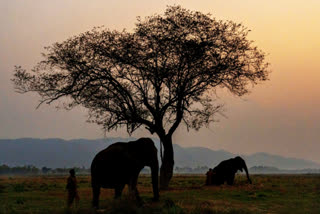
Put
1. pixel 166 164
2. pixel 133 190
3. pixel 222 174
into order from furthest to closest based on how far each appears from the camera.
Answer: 1. pixel 222 174
2. pixel 166 164
3. pixel 133 190

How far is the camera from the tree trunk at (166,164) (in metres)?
36.3

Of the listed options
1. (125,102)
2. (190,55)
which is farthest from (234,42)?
(125,102)

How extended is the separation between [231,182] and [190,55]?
14.2 meters

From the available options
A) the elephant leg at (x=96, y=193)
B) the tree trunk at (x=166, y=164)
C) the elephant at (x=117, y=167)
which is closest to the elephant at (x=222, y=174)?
the tree trunk at (x=166, y=164)

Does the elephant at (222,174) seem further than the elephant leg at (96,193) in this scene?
Yes

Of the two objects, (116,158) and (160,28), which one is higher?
(160,28)

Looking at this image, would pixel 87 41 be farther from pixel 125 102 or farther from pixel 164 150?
pixel 164 150

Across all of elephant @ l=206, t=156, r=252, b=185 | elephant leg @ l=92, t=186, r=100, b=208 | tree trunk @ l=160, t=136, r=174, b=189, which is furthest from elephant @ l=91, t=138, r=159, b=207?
elephant @ l=206, t=156, r=252, b=185

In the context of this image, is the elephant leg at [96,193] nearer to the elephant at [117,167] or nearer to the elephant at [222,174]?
the elephant at [117,167]

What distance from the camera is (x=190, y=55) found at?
35656 millimetres

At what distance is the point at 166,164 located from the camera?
119 ft

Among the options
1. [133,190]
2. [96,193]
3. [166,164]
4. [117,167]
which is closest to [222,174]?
[166,164]

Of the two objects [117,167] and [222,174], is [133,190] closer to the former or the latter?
[117,167]

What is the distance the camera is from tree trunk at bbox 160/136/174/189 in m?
36.3
